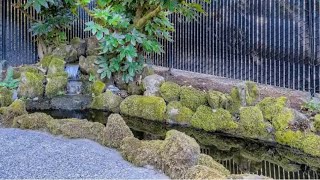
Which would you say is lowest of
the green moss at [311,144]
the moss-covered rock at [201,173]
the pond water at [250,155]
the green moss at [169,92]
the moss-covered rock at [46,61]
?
the pond water at [250,155]

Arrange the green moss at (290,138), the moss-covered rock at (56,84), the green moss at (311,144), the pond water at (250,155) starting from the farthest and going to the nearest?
the moss-covered rock at (56,84)
the green moss at (290,138)
the green moss at (311,144)
the pond water at (250,155)

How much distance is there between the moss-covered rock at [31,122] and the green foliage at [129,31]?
6.30 feet

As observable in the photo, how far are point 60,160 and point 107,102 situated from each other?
2.96m

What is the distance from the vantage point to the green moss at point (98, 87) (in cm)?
634

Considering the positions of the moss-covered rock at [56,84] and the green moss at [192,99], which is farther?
the moss-covered rock at [56,84]

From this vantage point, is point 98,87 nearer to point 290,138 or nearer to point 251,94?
point 251,94

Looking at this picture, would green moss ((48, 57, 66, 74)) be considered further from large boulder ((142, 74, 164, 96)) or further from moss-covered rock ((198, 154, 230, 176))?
moss-covered rock ((198, 154, 230, 176))

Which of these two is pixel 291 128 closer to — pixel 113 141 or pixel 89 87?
pixel 113 141

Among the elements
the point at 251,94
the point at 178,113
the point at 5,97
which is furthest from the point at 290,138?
the point at 5,97

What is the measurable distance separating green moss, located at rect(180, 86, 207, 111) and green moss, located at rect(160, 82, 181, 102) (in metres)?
0.13

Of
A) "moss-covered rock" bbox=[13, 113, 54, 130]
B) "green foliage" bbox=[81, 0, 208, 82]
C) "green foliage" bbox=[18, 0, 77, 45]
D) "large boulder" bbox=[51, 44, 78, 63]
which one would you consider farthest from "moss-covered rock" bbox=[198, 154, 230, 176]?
"green foliage" bbox=[18, 0, 77, 45]

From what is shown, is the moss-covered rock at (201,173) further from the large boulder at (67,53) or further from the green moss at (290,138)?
the large boulder at (67,53)

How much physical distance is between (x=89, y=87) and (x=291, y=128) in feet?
12.8

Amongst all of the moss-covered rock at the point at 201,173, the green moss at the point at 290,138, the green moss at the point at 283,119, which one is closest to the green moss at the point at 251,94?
the green moss at the point at 283,119
